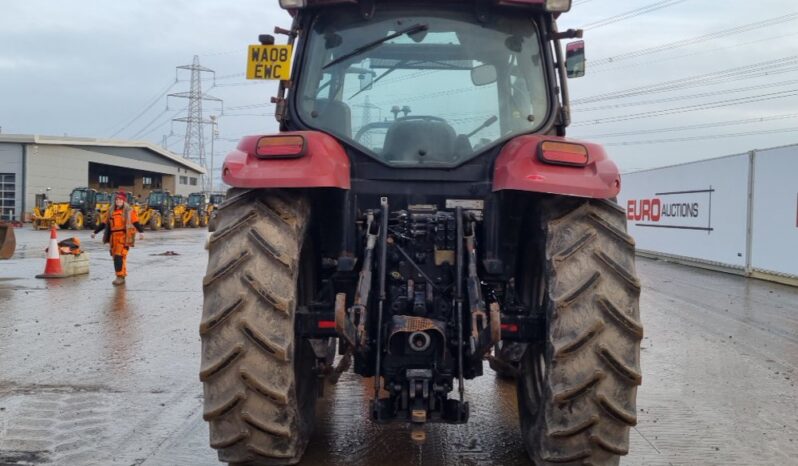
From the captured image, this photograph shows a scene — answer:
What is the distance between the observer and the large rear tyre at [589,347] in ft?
11.3

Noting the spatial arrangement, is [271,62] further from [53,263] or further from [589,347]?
[53,263]

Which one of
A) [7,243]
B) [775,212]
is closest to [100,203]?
[7,243]

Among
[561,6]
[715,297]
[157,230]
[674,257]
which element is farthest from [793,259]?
[157,230]

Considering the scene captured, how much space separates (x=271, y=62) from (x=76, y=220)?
3652cm

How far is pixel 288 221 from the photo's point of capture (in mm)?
3732

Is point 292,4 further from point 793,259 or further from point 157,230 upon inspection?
point 157,230

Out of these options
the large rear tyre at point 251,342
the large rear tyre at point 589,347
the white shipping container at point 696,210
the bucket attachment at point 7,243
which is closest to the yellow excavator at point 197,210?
the white shipping container at point 696,210

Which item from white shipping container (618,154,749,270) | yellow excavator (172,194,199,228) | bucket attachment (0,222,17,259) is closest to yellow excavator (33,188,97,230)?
yellow excavator (172,194,199,228)

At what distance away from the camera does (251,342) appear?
3484 mm

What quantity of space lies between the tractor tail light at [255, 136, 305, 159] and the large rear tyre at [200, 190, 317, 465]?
311 millimetres

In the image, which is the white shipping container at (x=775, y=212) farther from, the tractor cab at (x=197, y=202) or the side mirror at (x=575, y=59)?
the tractor cab at (x=197, y=202)

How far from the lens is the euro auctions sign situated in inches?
695

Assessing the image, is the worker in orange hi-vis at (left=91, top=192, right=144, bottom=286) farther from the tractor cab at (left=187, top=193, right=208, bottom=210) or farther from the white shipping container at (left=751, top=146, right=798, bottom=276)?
the tractor cab at (left=187, top=193, right=208, bottom=210)

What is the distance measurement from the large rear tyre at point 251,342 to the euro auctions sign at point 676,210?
14210mm
